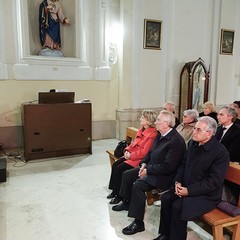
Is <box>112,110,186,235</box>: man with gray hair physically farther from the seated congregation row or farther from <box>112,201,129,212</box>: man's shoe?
<box>112,201,129,212</box>: man's shoe

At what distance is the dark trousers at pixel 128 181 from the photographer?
269 centimetres

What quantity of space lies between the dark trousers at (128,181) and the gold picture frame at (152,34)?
383 centimetres

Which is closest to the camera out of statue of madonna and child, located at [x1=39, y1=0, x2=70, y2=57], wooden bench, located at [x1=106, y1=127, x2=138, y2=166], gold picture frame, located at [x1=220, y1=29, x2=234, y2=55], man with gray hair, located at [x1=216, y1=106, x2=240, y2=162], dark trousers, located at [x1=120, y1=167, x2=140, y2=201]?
man with gray hair, located at [x1=216, y1=106, x2=240, y2=162]

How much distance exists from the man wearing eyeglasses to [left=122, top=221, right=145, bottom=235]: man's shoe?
0.36 meters

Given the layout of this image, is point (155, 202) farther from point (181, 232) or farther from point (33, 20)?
point (33, 20)

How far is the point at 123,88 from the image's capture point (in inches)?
232

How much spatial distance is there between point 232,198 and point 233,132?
0.67m

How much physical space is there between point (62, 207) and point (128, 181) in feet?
2.68

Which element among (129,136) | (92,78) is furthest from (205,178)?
(92,78)

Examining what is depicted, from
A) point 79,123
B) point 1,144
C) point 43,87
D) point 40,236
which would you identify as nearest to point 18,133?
point 1,144

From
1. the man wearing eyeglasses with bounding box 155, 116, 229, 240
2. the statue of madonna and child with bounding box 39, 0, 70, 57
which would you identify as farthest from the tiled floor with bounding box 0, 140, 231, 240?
the statue of madonna and child with bounding box 39, 0, 70, 57

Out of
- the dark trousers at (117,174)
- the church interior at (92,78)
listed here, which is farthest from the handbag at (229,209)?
the church interior at (92,78)

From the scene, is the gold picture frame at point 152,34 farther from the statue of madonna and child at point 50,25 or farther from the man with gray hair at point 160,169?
the man with gray hair at point 160,169

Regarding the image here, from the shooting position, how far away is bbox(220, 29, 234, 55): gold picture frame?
22.4 ft
